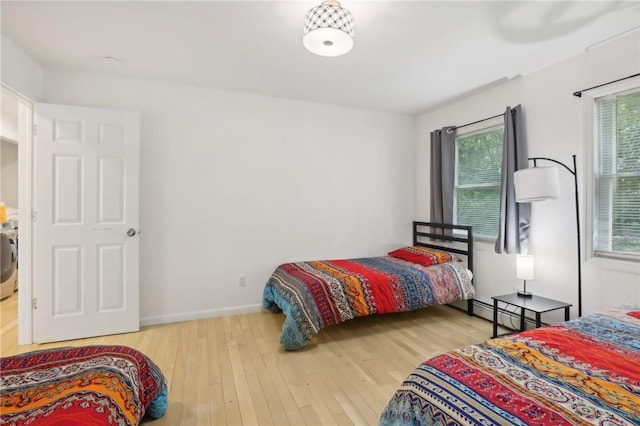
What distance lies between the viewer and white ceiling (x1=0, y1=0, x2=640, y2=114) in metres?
2.05

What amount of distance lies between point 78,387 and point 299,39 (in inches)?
97.4

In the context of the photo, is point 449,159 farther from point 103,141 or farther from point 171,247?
point 103,141

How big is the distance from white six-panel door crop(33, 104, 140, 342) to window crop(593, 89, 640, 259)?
13.4 feet

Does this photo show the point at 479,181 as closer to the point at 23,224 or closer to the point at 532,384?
the point at 532,384

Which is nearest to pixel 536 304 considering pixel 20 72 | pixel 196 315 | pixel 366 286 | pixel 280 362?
pixel 366 286

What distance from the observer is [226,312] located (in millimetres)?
3498

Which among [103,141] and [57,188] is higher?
[103,141]

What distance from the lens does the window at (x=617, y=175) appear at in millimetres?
2371

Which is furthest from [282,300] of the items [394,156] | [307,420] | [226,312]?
[394,156]

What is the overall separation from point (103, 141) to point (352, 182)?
2756 millimetres

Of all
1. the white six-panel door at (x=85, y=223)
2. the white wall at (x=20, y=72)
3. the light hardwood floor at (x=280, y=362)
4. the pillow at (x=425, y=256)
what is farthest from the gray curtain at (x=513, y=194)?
the white wall at (x=20, y=72)

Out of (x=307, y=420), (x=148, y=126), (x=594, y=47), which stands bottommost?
(x=307, y=420)

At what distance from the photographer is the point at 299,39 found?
7.92 feet

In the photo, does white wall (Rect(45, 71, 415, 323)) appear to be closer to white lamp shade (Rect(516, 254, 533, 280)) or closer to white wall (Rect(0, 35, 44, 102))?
white wall (Rect(0, 35, 44, 102))
